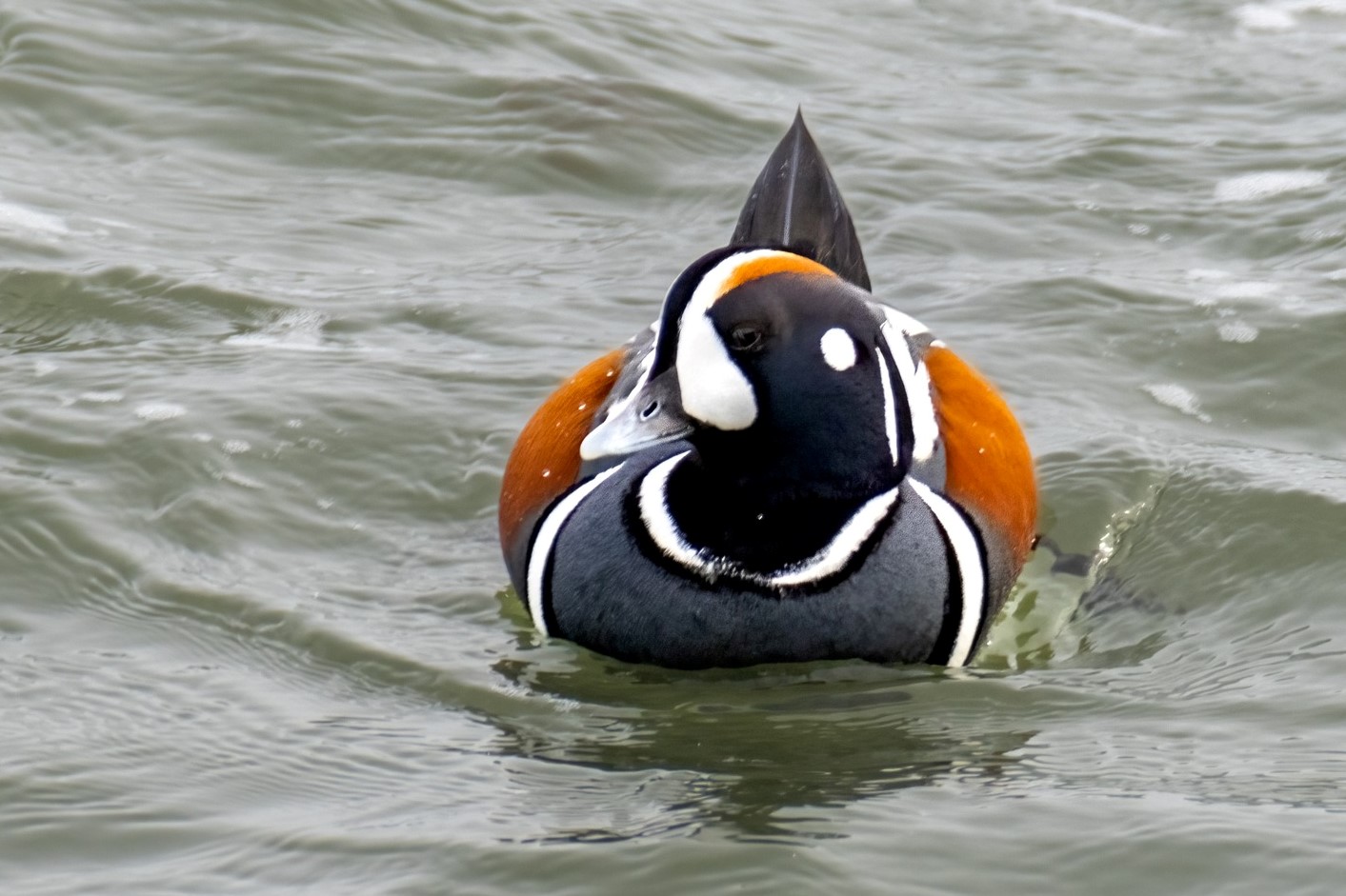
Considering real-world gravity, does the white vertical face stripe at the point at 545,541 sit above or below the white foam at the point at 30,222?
below

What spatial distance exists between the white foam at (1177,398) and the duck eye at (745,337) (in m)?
2.83

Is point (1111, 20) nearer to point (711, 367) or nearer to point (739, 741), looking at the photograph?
point (711, 367)

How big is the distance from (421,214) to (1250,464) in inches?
153

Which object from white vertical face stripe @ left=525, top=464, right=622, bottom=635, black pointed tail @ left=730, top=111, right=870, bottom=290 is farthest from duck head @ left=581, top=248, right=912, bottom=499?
black pointed tail @ left=730, top=111, right=870, bottom=290

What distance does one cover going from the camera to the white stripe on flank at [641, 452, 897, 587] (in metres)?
5.16

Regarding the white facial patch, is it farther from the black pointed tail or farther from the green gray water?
the black pointed tail

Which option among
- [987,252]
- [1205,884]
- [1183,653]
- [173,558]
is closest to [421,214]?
[987,252]

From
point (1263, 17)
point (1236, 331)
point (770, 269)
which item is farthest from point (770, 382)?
point (1263, 17)

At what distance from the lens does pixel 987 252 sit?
28.7 ft

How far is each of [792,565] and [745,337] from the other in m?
0.63

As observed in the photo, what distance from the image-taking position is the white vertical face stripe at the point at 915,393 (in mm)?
5332

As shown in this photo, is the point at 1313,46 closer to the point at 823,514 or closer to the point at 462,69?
the point at 462,69

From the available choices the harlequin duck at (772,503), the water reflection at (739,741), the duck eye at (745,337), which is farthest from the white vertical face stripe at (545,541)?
the duck eye at (745,337)

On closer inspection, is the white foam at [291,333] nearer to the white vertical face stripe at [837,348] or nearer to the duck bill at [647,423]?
the duck bill at [647,423]
